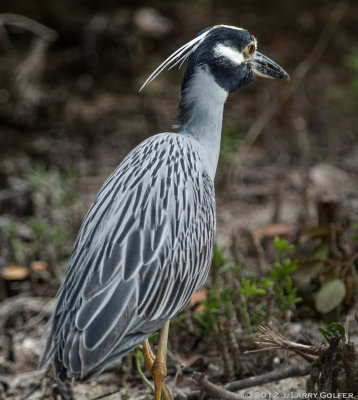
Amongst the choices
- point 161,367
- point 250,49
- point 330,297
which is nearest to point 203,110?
point 250,49

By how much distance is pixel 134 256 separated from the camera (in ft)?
9.77

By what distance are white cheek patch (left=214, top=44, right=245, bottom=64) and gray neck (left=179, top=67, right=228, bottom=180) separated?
12cm

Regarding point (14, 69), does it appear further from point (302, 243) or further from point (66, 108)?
point (302, 243)

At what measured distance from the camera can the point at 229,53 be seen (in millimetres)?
3668

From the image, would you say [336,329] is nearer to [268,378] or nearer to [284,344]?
[284,344]

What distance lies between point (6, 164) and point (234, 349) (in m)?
3.89

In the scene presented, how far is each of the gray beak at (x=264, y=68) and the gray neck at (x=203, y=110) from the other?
0.86ft

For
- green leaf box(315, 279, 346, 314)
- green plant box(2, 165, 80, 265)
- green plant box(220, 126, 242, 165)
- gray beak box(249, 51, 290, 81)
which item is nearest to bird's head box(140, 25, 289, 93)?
gray beak box(249, 51, 290, 81)

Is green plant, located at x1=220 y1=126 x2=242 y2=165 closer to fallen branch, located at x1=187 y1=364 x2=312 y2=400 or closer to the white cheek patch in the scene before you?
the white cheek patch

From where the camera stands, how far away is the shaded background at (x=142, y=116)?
5203mm

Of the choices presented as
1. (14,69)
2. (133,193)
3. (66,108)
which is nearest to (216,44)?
(133,193)

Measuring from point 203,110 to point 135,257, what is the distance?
1079 mm

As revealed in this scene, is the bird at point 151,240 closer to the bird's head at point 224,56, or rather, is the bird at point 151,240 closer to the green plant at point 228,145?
the bird's head at point 224,56

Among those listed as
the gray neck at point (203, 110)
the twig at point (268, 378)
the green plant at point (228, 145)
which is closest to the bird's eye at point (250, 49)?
the gray neck at point (203, 110)
